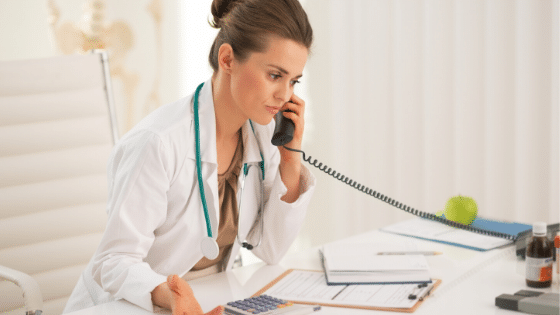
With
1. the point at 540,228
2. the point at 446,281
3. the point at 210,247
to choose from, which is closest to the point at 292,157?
the point at 210,247

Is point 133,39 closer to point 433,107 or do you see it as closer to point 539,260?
point 433,107

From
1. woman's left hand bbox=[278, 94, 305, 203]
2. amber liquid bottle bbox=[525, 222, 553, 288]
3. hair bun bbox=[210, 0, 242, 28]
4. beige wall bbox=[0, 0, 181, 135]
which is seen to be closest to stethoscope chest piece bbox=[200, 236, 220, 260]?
woman's left hand bbox=[278, 94, 305, 203]

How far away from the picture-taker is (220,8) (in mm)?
1399

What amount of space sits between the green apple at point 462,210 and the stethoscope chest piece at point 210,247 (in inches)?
29.6

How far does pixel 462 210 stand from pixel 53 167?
3.91 feet

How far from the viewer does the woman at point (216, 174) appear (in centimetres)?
117

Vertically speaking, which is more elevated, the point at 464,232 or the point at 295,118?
the point at 295,118

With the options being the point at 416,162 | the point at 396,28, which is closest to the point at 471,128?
the point at 416,162

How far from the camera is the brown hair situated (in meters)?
1.26

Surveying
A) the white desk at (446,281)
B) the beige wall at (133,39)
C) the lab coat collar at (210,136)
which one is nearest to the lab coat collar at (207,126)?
the lab coat collar at (210,136)

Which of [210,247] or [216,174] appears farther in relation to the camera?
[216,174]

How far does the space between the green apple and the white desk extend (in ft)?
0.51

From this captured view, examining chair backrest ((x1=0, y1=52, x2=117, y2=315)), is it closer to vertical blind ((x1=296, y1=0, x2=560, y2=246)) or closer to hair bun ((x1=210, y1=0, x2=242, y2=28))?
hair bun ((x1=210, y1=0, x2=242, y2=28))

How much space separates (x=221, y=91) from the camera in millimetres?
1406
